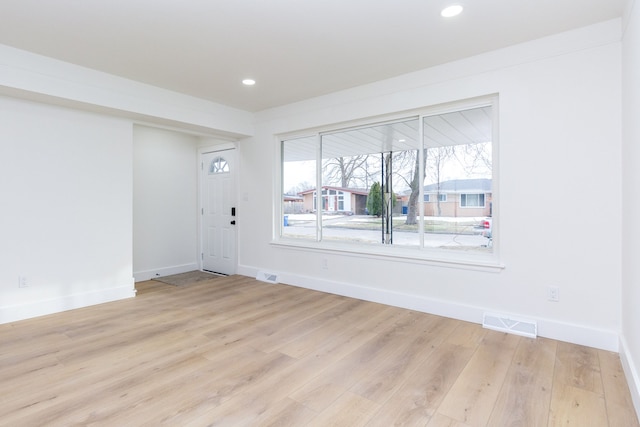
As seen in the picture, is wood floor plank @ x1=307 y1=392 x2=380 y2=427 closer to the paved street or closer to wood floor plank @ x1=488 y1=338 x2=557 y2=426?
wood floor plank @ x1=488 y1=338 x2=557 y2=426

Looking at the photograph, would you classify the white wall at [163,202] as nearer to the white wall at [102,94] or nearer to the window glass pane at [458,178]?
the white wall at [102,94]

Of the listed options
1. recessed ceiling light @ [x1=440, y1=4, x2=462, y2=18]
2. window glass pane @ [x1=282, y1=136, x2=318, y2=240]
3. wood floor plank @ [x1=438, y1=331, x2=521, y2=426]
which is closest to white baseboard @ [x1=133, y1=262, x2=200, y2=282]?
window glass pane @ [x1=282, y1=136, x2=318, y2=240]

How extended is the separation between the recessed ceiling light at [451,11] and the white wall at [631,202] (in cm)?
101

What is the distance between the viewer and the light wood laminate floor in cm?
180

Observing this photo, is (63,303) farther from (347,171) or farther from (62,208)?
(347,171)

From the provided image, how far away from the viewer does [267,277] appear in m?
4.91

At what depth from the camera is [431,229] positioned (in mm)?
3605

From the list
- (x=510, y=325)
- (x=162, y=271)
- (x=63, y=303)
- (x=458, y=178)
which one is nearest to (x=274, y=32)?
(x=458, y=178)

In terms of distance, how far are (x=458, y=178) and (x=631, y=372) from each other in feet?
6.52

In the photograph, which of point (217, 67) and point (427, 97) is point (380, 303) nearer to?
point (427, 97)

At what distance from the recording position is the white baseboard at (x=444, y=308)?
2.61m

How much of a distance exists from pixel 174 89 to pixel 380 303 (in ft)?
11.6

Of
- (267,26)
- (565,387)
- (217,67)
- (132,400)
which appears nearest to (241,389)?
(132,400)

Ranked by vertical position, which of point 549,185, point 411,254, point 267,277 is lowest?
point 267,277
